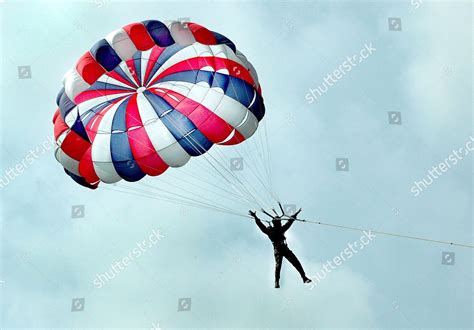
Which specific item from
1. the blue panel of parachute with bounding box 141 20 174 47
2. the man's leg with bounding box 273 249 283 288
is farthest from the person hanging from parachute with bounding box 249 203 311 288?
the blue panel of parachute with bounding box 141 20 174 47

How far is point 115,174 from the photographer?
20.3 meters

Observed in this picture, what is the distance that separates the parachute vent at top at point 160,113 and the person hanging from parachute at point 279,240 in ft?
9.46

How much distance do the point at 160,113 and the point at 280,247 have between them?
4757 mm

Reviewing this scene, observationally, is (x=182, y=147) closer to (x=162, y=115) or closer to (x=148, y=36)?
(x=162, y=115)

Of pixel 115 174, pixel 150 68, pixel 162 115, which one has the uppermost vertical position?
pixel 150 68

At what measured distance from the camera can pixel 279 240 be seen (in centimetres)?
1867

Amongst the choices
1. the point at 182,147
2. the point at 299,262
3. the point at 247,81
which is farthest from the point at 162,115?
the point at 299,262

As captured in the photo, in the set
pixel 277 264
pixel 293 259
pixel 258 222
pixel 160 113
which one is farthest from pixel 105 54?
pixel 293 259

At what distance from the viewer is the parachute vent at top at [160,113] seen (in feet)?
66.1

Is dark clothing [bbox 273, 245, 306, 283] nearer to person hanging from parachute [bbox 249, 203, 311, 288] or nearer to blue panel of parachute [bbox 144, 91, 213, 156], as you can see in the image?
person hanging from parachute [bbox 249, 203, 311, 288]

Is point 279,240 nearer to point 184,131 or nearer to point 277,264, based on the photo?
point 277,264

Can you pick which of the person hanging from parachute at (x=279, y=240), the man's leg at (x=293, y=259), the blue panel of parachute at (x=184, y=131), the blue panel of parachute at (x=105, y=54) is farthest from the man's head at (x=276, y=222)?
the blue panel of parachute at (x=105, y=54)

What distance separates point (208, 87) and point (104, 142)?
2.99 m

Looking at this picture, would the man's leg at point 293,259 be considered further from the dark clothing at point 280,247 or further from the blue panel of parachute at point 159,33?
the blue panel of parachute at point 159,33
